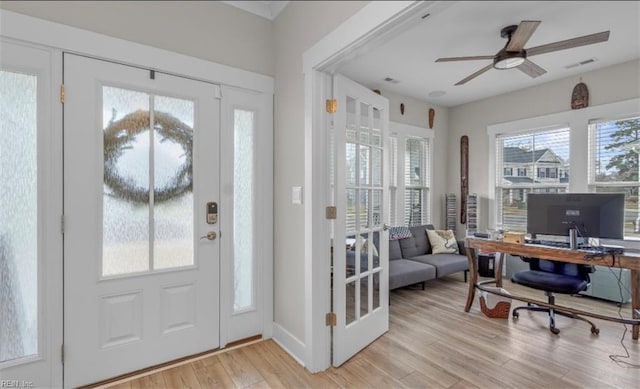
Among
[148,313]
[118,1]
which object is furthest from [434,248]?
[118,1]

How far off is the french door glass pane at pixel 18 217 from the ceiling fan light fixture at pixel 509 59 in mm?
3551

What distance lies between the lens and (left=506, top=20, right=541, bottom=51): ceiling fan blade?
2154mm

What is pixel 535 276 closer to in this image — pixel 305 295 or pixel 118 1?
pixel 305 295

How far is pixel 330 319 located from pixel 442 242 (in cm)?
292

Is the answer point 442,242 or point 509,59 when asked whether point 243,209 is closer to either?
point 509,59

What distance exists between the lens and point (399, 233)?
4297mm

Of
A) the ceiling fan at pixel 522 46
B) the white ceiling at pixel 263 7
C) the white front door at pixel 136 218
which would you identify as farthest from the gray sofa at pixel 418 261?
the white ceiling at pixel 263 7

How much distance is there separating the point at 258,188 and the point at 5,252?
1.58m

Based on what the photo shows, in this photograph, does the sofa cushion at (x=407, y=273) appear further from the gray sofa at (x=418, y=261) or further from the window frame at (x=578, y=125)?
the window frame at (x=578, y=125)

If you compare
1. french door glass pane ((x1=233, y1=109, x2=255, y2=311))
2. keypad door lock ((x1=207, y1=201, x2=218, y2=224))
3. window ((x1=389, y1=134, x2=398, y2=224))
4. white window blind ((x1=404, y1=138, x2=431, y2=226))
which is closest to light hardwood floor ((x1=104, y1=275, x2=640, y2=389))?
french door glass pane ((x1=233, y1=109, x2=255, y2=311))

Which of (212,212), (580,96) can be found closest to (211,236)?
(212,212)

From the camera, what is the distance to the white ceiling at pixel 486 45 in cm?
250

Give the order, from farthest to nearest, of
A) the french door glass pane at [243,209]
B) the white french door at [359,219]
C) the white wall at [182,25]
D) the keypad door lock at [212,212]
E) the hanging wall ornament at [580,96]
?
the hanging wall ornament at [580,96] → the french door glass pane at [243,209] → the keypad door lock at [212,212] → the white french door at [359,219] → the white wall at [182,25]

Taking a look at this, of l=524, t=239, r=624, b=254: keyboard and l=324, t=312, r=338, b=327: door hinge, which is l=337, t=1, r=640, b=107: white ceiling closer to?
l=324, t=312, r=338, b=327: door hinge
